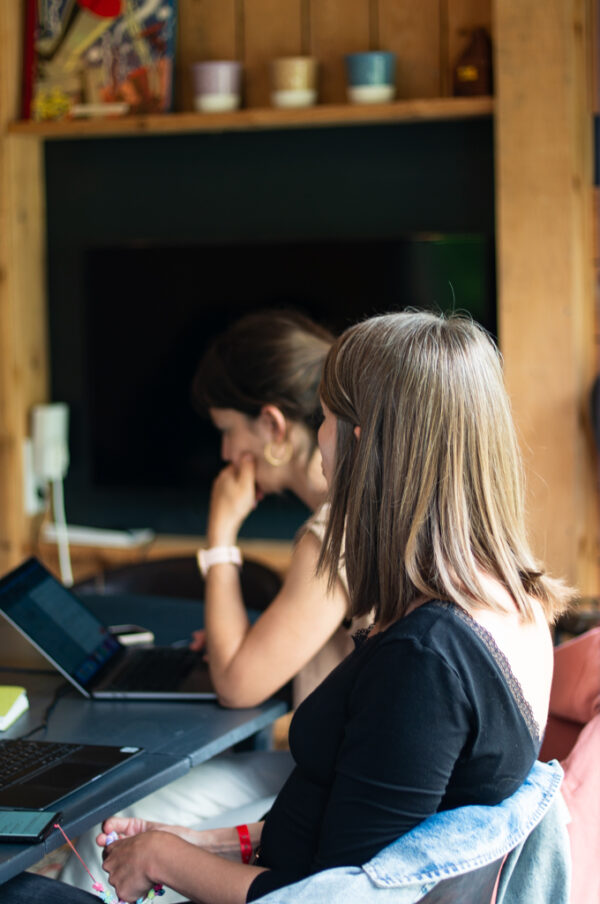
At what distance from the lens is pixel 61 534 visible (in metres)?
4.05

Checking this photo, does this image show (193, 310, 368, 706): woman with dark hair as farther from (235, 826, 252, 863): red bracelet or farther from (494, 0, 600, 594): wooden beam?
(494, 0, 600, 594): wooden beam

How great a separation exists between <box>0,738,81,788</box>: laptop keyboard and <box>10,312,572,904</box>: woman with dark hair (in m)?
0.25

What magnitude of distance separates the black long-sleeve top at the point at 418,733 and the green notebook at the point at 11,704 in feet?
2.36

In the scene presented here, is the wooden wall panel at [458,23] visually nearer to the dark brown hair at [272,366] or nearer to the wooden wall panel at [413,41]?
the wooden wall panel at [413,41]

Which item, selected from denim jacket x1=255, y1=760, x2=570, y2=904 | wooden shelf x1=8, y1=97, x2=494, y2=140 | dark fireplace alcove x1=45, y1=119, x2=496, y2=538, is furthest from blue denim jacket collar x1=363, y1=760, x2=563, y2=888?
wooden shelf x1=8, y1=97, x2=494, y2=140

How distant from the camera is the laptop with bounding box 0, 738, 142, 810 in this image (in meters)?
1.47

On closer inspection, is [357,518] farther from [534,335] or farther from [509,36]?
[509,36]

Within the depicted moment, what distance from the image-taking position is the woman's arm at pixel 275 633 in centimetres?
176

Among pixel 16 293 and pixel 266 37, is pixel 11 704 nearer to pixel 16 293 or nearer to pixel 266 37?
pixel 16 293

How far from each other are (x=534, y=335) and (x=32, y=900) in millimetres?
2397

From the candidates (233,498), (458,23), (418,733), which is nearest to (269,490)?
(233,498)

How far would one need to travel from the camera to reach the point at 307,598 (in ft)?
5.77

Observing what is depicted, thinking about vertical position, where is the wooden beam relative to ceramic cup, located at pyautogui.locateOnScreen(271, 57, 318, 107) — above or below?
below

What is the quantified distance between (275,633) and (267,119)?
2.23 m
